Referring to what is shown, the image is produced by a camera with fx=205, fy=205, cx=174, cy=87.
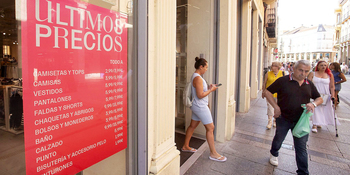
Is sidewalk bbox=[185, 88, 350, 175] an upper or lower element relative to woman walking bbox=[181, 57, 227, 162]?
lower

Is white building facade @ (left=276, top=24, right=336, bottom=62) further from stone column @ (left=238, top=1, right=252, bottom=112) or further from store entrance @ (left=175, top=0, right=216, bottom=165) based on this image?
store entrance @ (left=175, top=0, right=216, bottom=165)

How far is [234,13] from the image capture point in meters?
4.77

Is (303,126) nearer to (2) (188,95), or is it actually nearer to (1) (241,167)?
(1) (241,167)

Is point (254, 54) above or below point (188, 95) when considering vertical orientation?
above

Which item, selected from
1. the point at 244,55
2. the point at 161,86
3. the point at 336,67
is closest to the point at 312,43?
the point at 336,67

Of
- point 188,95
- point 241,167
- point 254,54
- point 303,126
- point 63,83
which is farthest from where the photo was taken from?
point 254,54

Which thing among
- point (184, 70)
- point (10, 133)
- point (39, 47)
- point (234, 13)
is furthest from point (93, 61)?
point (234, 13)

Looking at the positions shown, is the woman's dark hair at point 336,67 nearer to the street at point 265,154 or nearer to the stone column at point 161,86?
the street at point 265,154

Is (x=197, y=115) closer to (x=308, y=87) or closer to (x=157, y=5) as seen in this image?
(x=308, y=87)

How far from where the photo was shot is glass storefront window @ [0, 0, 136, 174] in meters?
1.28

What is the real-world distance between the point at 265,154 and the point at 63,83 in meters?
3.71

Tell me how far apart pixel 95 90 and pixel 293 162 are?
3.54 metres

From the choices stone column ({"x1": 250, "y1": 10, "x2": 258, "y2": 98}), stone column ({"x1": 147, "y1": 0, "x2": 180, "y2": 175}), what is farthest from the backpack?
stone column ({"x1": 250, "y1": 10, "x2": 258, "y2": 98})

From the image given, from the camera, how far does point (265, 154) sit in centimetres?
388
